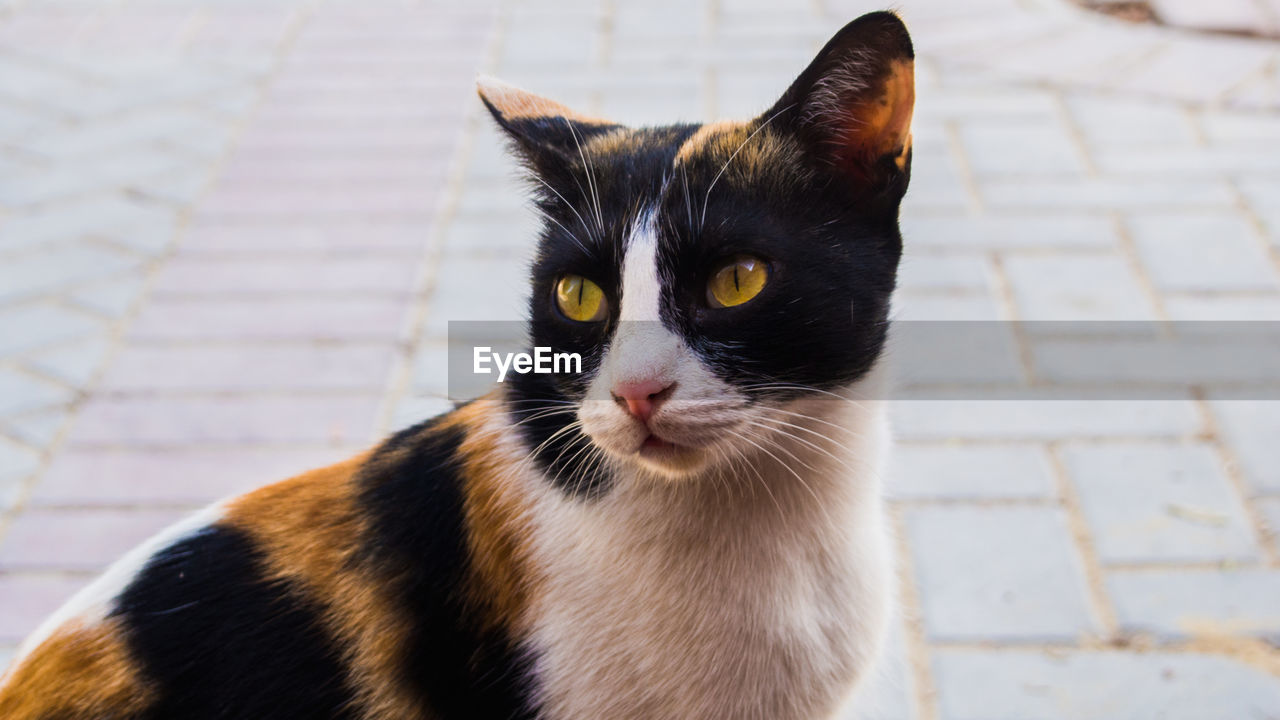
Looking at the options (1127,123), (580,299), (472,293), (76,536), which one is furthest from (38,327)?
(1127,123)

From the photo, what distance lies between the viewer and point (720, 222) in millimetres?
1755

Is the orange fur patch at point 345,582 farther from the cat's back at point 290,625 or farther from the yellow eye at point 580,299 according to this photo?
the yellow eye at point 580,299

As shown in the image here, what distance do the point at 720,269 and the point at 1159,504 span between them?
1.79 meters

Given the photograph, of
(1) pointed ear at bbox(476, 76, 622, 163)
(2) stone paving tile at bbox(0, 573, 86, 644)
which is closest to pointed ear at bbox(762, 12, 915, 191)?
(1) pointed ear at bbox(476, 76, 622, 163)

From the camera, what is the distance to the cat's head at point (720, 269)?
171 cm

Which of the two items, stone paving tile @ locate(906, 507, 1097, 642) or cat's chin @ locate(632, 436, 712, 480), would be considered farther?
stone paving tile @ locate(906, 507, 1097, 642)

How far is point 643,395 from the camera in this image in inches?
64.9

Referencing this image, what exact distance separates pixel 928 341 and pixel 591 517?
2006 mm

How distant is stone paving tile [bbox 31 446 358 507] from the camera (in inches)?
123

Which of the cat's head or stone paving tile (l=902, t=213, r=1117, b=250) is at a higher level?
the cat's head

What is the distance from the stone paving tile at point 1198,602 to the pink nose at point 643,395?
5.10ft

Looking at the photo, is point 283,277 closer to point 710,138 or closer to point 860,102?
point 710,138

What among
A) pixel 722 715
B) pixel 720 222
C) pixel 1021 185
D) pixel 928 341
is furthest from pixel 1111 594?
pixel 1021 185

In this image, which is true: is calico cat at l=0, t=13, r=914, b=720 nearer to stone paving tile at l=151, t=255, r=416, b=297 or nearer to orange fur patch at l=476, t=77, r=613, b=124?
orange fur patch at l=476, t=77, r=613, b=124
